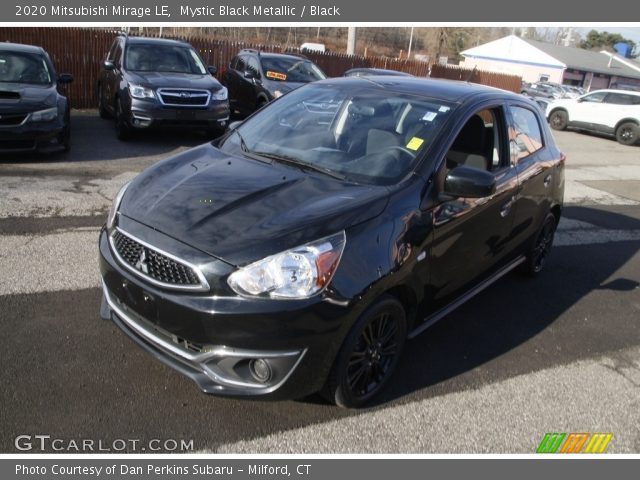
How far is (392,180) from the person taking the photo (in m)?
3.25

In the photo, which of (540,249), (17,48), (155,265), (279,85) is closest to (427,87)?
(540,249)

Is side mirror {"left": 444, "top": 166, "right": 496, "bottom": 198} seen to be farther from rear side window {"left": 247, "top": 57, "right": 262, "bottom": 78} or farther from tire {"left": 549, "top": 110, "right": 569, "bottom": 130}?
tire {"left": 549, "top": 110, "right": 569, "bottom": 130}

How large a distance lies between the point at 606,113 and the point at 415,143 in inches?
750

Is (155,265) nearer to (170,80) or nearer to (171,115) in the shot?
(171,115)

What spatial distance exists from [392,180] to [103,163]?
637 centimetres

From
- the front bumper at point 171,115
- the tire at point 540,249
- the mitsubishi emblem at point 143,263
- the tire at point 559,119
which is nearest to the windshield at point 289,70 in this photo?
the front bumper at point 171,115

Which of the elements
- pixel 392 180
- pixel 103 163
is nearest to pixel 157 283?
pixel 392 180

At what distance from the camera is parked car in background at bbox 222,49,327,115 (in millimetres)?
12359

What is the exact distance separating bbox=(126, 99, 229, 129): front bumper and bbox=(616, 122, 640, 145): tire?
51.4 feet

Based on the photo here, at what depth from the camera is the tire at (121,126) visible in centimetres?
977

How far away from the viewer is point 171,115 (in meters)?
9.47

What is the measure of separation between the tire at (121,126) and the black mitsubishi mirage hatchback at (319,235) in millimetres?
6346
